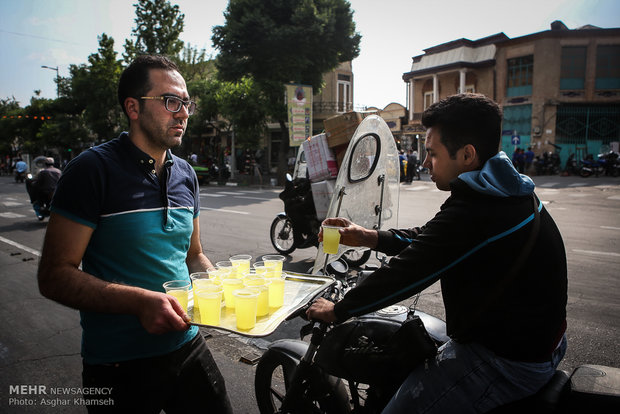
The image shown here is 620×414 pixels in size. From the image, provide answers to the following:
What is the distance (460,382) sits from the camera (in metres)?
1.46

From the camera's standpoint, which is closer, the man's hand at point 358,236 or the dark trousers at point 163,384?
the dark trousers at point 163,384

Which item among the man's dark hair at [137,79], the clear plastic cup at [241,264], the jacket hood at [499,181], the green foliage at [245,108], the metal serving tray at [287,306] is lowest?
the metal serving tray at [287,306]

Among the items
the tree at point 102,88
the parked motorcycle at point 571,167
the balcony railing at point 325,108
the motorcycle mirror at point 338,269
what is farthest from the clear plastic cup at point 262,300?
the tree at point 102,88

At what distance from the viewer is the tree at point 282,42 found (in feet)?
70.5

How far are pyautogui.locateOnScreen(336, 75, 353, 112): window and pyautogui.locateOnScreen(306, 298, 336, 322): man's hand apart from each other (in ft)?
106

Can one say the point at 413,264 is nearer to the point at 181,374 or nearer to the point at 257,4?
the point at 181,374

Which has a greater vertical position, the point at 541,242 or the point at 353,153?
the point at 353,153

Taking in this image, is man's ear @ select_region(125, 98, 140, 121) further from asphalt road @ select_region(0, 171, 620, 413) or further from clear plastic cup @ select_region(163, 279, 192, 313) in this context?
asphalt road @ select_region(0, 171, 620, 413)

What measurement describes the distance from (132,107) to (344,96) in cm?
3390

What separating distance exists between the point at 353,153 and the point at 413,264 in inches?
105

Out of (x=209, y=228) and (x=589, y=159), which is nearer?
(x=209, y=228)

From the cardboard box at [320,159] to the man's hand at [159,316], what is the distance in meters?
5.05

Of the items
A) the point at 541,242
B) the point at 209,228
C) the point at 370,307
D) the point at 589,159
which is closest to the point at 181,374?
the point at 370,307

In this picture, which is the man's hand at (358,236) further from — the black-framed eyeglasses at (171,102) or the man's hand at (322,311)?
the black-framed eyeglasses at (171,102)
